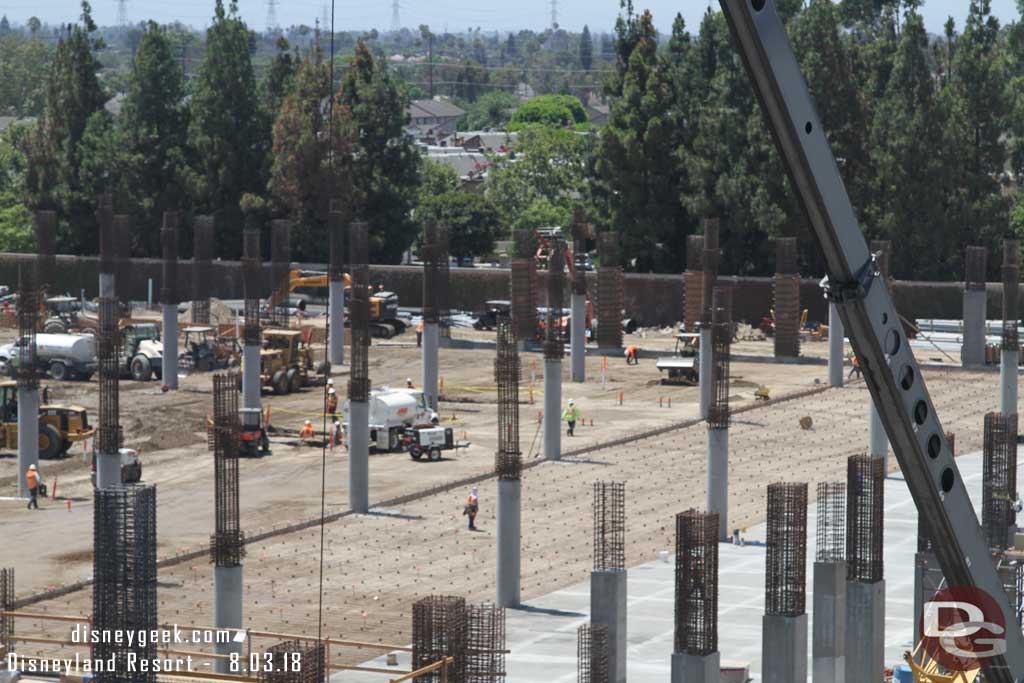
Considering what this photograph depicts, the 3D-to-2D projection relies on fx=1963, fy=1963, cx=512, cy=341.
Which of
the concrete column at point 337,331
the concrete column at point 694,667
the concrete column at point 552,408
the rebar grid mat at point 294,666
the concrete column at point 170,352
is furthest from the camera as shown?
the concrete column at point 337,331

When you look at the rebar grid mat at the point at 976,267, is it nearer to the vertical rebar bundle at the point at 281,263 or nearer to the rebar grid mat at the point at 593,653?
the vertical rebar bundle at the point at 281,263

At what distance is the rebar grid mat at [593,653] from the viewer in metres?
22.9

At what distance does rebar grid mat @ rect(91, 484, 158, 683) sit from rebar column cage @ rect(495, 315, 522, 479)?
494 inches

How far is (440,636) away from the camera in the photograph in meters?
20.7

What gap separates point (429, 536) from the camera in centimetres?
3681

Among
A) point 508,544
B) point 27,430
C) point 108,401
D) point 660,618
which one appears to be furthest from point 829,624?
point 27,430

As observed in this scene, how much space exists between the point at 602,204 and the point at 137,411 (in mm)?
30649

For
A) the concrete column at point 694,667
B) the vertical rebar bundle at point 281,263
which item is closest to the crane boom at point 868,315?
the concrete column at point 694,667

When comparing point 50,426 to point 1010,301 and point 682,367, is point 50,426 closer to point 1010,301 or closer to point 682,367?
point 682,367

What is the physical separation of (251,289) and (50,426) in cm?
764

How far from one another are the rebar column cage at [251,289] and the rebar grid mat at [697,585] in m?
27.1

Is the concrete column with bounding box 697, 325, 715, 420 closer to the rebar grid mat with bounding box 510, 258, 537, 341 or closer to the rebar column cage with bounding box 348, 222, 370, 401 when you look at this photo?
the rebar grid mat with bounding box 510, 258, 537, 341

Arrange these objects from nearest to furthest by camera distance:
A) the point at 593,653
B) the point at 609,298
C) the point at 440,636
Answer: the point at 440,636 → the point at 593,653 → the point at 609,298

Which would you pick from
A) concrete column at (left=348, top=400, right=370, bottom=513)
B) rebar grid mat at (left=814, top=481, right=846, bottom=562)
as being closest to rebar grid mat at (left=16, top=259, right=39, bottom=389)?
concrete column at (left=348, top=400, right=370, bottom=513)
